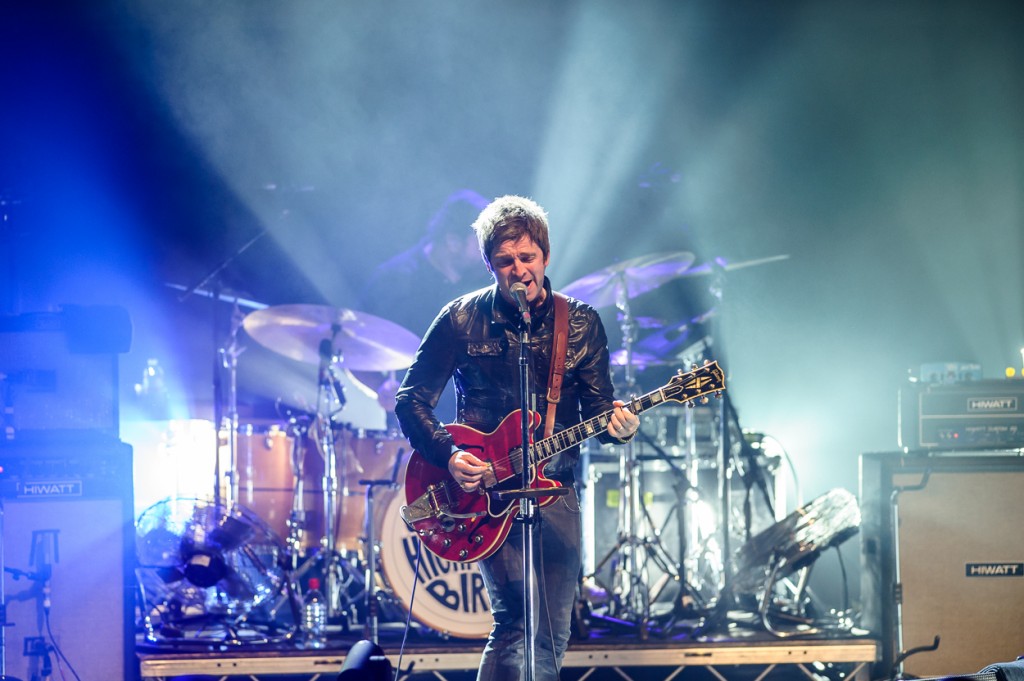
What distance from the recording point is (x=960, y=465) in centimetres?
538

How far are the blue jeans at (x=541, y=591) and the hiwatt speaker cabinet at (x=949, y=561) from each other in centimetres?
264

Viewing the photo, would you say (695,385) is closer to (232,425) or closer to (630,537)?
(630,537)

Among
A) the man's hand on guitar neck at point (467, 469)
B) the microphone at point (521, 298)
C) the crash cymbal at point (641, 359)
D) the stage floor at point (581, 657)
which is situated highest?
the microphone at point (521, 298)

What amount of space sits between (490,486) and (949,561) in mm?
3161

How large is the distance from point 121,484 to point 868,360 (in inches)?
195

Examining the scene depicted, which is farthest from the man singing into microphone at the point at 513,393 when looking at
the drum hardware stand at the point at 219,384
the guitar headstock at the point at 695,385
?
the drum hardware stand at the point at 219,384

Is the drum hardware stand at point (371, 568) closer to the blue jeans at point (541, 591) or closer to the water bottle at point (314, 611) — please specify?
the water bottle at point (314, 611)

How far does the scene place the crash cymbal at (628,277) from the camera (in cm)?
583

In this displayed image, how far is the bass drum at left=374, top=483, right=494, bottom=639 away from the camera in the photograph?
525 cm

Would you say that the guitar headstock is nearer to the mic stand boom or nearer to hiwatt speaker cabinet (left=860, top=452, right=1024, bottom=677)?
the mic stand boom

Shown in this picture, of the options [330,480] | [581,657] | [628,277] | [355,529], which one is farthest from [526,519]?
[355,529]

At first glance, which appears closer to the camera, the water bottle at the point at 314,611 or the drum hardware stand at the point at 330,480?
the water bottle at the point at 314,611

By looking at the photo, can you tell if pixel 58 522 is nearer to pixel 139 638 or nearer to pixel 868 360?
pixel 139 638

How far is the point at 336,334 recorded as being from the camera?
607cm
